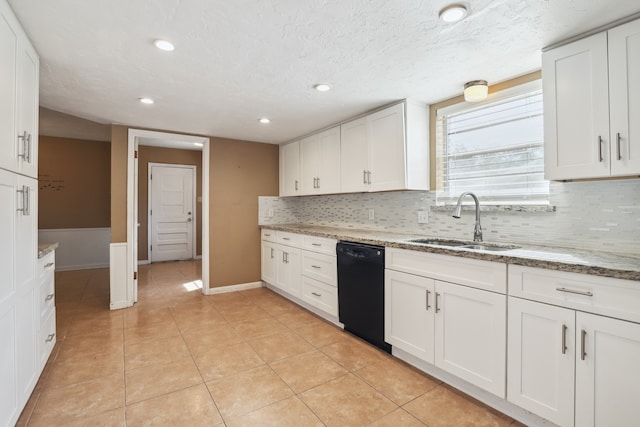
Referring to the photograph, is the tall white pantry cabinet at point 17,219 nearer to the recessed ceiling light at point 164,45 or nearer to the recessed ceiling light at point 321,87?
the recessed ceiling light at point 164,45

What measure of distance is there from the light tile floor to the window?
148cm

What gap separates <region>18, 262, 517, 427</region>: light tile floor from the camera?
1784mm

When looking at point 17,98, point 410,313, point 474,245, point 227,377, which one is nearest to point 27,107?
point 17,98

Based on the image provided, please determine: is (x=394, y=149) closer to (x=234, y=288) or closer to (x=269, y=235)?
(x=269, y=235)

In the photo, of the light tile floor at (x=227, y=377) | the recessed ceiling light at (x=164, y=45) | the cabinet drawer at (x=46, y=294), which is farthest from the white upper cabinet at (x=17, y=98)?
the light tile floor at (x=227, y=377)

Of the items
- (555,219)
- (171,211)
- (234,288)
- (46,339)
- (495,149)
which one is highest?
(495,149)

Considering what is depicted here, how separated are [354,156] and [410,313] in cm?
170

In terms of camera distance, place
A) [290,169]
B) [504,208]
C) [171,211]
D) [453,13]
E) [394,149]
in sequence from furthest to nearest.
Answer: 1. [171,211]
2. [290,169]
3. [394,149]
4. [504,208]
5. [453,13]

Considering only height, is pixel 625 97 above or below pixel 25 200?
above

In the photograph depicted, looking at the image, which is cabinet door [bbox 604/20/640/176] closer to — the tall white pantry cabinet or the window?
the window

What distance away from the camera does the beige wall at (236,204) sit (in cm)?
425

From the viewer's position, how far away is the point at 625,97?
1.59 meters

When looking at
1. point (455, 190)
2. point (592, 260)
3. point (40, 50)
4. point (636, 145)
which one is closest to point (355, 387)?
point (592, 260)

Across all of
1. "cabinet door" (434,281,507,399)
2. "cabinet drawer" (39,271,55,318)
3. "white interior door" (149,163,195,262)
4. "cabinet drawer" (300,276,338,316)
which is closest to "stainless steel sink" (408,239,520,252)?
"cabinet door" (434,281,507,399)
